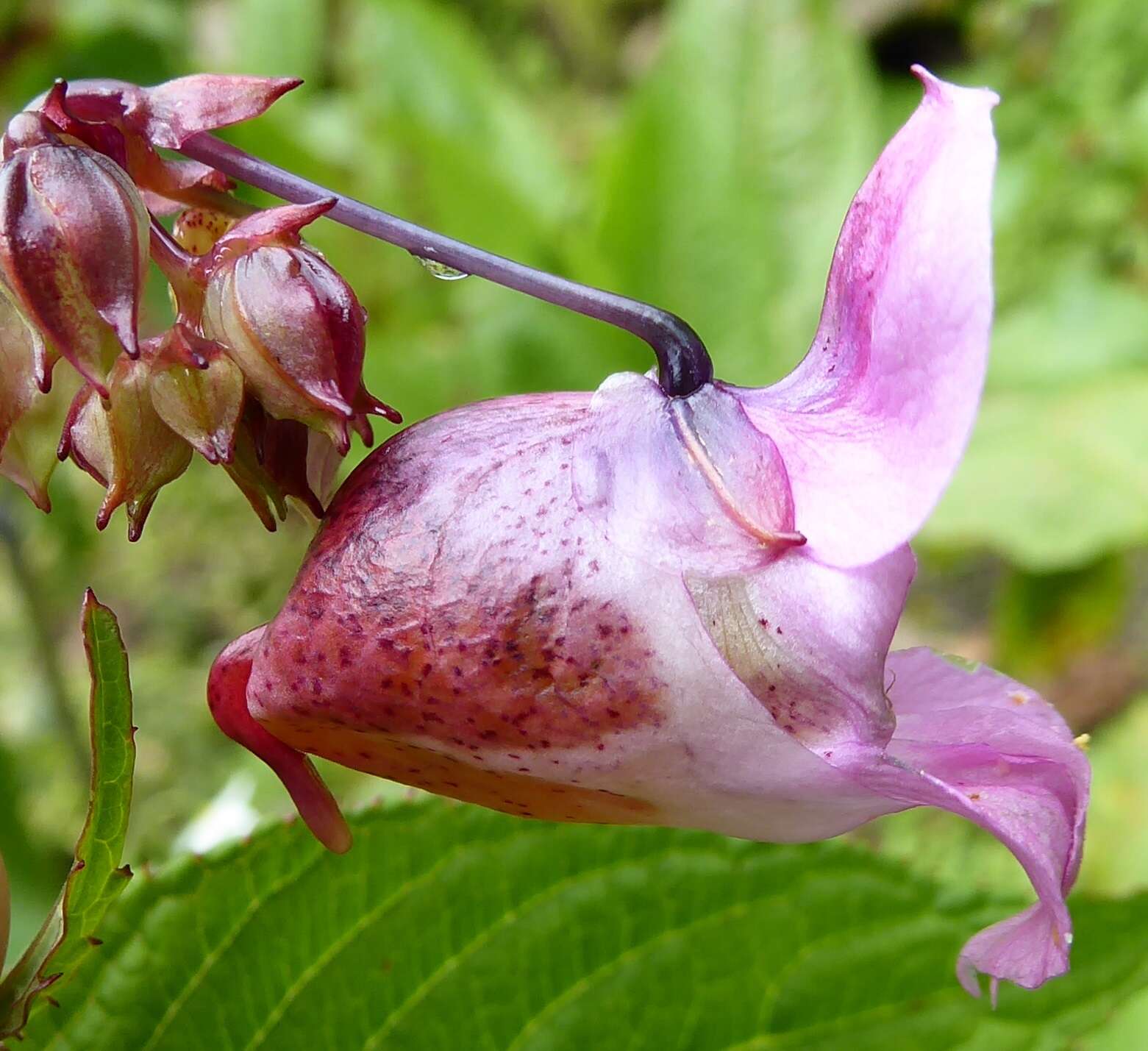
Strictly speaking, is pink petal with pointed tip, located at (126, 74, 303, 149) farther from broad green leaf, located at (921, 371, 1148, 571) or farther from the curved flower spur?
broad green leaf, located at (921, 371, 1148, 571)

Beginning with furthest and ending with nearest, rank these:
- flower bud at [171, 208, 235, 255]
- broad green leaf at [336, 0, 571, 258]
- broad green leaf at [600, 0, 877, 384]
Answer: broad green leaf at [336, 0, 571, 258] → broad green leaf at [600, 0, 877, 384] → flower bud at [171, 208, 235, 255]

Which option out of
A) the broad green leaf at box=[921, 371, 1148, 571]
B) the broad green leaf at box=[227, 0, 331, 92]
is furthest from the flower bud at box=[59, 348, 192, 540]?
the broad green leaf at box=[227, 0, 331, 92]

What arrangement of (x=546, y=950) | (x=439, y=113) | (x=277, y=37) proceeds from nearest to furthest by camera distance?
1. (x=546, y=950)
2. (x=439, y=113)
3. (x=277, y=37)

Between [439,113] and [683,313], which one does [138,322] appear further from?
[439,113]

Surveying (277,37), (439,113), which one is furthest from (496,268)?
(277,37)

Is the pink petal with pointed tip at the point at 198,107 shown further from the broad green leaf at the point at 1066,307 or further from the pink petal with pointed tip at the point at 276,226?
the broad green leaf at the point at 1066,307

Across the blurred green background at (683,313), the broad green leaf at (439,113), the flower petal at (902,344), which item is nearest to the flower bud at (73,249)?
the flower petal at (902,344)

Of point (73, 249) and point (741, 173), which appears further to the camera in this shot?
point (741, 173)
